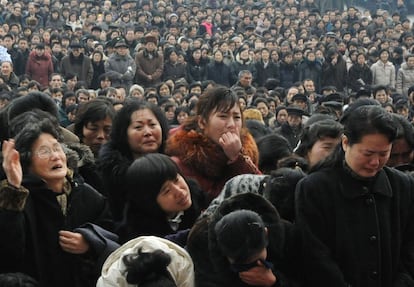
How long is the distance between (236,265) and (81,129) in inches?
75.3

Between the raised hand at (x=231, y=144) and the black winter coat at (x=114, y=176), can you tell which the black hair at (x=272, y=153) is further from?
the black winter coat at (x=114, y=176)

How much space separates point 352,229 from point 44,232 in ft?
3.81

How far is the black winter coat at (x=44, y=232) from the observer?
8.60ft

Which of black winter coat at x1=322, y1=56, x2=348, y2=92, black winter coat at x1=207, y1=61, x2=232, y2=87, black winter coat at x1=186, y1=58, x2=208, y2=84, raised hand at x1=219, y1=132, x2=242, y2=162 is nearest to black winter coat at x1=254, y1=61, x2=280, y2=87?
black winter coat at x1=207, y1=61, x2=232, y2=87

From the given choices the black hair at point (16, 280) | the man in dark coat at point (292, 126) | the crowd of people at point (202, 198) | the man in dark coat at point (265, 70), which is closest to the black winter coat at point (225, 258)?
the crowd of people at point (202, 198)

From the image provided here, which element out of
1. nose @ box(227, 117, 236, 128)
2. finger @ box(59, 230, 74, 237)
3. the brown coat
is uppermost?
nose @ box(227, 117, 236, 128)

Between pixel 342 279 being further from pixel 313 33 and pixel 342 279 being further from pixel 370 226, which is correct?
pixel 313 33

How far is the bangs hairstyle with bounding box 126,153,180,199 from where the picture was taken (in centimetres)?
289

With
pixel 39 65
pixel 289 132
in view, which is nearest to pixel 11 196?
pixel 289 132

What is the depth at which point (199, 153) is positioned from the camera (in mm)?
3373

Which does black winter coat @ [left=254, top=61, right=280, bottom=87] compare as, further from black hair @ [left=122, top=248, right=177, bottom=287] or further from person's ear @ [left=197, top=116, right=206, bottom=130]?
black hair @ [left=122, top=248, right=177, bottom=287]

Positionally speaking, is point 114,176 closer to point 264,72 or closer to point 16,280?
point 16,280

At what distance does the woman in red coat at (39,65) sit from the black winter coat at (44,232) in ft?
32.0

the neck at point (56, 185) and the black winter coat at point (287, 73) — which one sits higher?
the neck at point (56, 185)
